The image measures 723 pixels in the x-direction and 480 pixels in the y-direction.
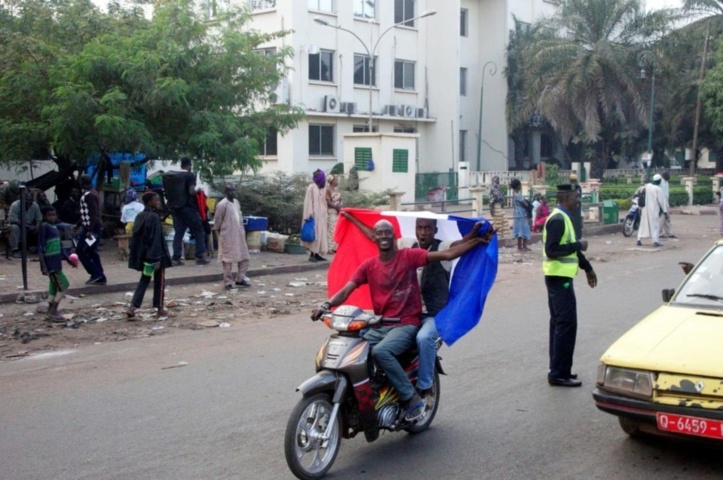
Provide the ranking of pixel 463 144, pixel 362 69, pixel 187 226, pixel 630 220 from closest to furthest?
1. pixel 187 226
2. pixel 630 220
3. pixel 362 69
4. pixel 463 144

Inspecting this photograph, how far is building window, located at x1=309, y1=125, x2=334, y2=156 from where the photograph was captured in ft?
127

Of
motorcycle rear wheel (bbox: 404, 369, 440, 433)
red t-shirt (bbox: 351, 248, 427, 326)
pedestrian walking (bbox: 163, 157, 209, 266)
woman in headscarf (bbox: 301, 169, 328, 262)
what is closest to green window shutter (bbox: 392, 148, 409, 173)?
woman in headscarf (bbox: 301, 169, 328, 262)

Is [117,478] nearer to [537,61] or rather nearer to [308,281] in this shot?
[308,281]

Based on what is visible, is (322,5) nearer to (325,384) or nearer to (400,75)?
(400,75)

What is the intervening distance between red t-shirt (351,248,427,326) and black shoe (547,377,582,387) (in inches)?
91.4

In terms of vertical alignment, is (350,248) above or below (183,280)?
above

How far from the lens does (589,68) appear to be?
4116 centimetres

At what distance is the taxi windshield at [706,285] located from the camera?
21.0 ft

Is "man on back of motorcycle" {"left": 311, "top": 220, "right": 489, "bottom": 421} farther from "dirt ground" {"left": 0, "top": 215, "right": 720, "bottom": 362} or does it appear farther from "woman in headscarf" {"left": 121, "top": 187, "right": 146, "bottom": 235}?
"woman in headscarf" {"left": 121, "top": 187, "right": 146, "bottom": 235}

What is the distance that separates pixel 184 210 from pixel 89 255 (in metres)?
2.84

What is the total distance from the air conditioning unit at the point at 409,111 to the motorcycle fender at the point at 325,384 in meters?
36.9

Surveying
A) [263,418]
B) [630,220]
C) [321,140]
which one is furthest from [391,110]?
[263,418]

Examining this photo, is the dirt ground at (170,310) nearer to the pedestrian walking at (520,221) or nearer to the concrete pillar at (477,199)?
the pedestrian walking at (520,221)

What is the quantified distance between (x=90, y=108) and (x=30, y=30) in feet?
17.4
